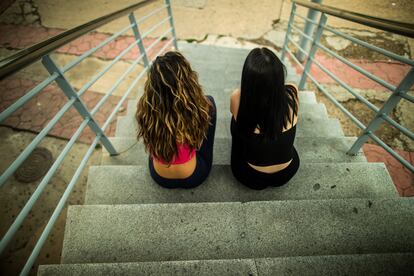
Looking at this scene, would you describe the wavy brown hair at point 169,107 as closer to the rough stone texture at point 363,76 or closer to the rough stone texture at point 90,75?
the rough stone texture at point 90,75

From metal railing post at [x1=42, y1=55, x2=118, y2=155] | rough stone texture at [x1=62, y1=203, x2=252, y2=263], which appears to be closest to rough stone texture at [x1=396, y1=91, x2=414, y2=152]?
rough stone texture at [x1=62, y1=203, x2=252, y2=263]

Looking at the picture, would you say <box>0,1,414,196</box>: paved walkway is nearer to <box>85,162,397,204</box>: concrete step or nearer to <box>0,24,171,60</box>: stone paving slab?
<box>0,24,171,60</box>: stone paving slab

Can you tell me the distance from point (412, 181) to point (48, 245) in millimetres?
4382

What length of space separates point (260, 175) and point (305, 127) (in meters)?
1.23

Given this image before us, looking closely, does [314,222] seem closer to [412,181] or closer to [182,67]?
[182,67]

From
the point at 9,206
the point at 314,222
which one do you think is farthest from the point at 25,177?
the point at 314,222

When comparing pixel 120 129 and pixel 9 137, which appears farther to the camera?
pixel 9 137

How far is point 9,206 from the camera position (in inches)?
99.9

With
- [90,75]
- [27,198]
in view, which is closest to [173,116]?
[27,198]

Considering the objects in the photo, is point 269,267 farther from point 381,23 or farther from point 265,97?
point 381,23

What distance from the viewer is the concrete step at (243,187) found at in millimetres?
1607

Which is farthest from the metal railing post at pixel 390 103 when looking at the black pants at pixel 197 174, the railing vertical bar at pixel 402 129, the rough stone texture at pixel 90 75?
the rough stone texture at pixel 90 75

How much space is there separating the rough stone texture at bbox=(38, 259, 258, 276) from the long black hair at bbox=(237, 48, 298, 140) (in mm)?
782

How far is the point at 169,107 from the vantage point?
129cm
